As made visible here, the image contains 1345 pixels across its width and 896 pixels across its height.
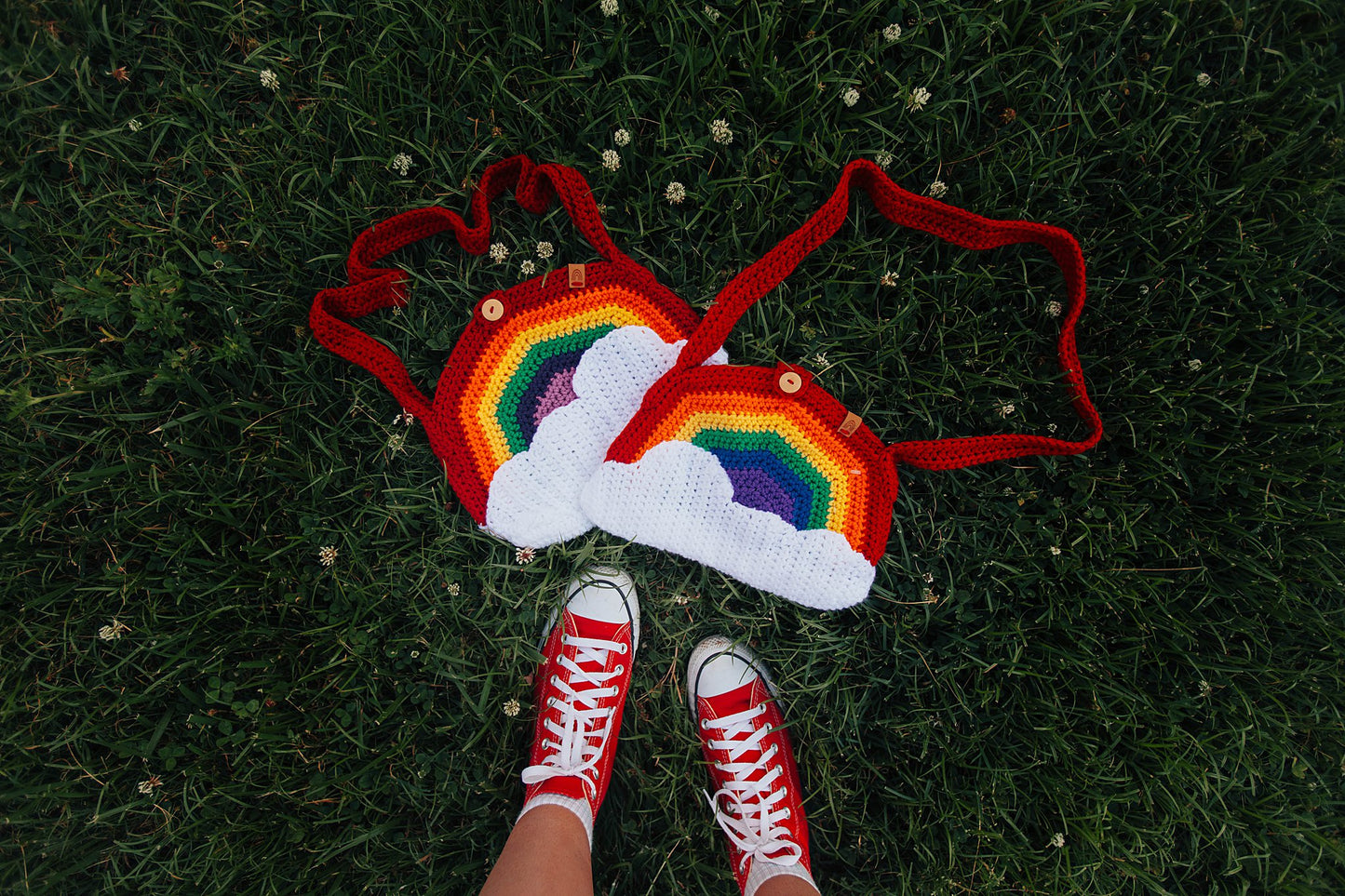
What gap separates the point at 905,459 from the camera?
155cm

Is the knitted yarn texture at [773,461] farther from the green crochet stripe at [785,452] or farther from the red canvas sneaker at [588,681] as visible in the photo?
the red canvas sneaker at [588,681]

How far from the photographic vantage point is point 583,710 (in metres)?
1.59

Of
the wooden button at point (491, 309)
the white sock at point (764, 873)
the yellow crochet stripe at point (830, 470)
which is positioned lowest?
the white sock at point (764, 873)

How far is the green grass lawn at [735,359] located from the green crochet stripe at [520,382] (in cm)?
22

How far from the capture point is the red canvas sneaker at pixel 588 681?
5.16 ft

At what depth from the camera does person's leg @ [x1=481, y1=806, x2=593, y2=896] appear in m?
1.38

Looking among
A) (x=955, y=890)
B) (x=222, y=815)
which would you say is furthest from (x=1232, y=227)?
(x=222, y=815)

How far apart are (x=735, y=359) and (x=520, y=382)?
0.49 metres

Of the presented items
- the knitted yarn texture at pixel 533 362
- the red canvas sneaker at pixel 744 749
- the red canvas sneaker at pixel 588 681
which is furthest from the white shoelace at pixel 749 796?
the knitted yarn texture at pixel 533 362

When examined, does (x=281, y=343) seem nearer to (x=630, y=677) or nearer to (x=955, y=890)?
(x=630, y=677)

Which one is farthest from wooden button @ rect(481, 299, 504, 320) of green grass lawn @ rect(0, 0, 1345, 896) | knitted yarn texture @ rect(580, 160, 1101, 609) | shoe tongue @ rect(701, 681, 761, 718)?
shoe tongue @ rect(701, 681, 761, 718)

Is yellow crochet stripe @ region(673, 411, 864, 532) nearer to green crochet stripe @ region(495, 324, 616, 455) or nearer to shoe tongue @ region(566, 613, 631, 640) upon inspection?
green crochet stripe @ region(495, 324, 616, 455)

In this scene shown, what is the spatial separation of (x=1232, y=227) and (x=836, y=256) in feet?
2.97

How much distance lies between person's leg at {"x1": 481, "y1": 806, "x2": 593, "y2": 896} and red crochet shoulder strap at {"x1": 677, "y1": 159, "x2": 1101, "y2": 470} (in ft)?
3.34
